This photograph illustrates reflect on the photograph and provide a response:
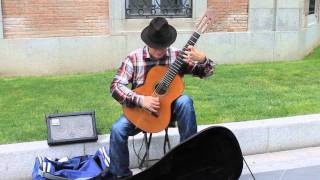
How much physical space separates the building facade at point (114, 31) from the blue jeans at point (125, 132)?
3.93m

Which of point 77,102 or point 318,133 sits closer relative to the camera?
point 318,133

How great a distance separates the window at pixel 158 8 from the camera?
9.78 meters

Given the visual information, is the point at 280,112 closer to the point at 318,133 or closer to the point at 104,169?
the point at 318,133

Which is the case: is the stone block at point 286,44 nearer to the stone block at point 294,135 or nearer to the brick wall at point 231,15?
the brick wall at point 231,15

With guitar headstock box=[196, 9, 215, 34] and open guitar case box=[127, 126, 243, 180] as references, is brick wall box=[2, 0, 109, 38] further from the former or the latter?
open guitar case box=[127, 126, 243, 180]

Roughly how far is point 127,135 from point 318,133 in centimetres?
221

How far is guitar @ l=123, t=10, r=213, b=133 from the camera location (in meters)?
4.20

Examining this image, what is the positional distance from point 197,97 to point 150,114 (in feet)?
8.17

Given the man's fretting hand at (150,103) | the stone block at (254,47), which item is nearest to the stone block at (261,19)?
the stone block at (254,47)

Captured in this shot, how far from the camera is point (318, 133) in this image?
545 centimetres

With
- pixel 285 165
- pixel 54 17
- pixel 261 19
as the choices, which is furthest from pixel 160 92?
pixel 261 19

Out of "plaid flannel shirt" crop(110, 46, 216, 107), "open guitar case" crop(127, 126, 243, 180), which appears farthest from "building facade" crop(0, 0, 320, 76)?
"open guitar case" crop(127, 126, 243, 180)

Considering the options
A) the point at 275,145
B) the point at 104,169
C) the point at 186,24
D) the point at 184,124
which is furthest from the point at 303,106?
the point at 186,24

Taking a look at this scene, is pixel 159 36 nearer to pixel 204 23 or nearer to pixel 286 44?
pixel 204 23
